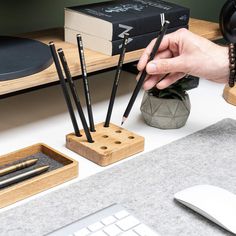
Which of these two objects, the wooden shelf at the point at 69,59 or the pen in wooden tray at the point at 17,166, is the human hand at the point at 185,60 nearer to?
the wooden shelf at the point at 69,59

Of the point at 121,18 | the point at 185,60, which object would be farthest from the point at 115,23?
the point at 185,60

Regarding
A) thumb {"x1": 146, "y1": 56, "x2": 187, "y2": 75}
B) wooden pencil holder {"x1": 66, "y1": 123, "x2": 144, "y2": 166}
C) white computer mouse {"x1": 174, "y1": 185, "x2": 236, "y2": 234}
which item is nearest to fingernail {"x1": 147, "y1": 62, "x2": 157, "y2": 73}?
thumb {"x1": 146, "y1": 56, "x2": 187, "y2": 75}

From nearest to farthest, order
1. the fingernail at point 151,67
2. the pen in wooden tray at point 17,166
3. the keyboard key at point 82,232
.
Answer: the keyboard key at point 82,232 < the pen in wooden tray at point 17,166 < the fingernail at point 151,67

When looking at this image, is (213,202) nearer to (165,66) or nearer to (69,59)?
(165,66)

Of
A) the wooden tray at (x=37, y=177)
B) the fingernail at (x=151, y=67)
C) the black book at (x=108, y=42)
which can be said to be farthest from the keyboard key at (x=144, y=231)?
the black book at (x=108, y=42)

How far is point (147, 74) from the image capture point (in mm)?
759

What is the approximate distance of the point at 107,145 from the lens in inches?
27.5

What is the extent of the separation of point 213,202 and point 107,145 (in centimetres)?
20

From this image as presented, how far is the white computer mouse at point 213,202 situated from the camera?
0.53 metres

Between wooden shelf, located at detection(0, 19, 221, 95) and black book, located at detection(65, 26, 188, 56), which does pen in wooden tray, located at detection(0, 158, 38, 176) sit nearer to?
wooden shelf, located at detection(0, 19, 221, 95)

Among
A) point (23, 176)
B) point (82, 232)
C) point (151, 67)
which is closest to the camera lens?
point (82, 232)

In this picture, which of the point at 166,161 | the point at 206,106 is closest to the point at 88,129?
the point at 166,161

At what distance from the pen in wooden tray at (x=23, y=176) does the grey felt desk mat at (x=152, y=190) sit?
4 centimetres

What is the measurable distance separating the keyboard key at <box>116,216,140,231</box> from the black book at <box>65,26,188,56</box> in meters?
0.38
